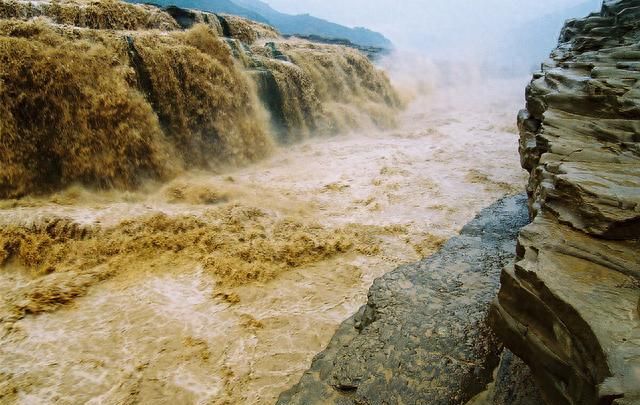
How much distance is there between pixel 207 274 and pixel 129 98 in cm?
428

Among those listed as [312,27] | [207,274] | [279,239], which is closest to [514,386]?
[207,274]

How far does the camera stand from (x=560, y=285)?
170cm

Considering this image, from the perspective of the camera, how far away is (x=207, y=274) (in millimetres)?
4273

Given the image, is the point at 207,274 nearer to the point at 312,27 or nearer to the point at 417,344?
the point at 417,344

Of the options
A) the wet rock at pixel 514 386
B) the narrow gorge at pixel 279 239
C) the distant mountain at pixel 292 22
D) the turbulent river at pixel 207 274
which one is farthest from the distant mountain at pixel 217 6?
the wet rock at pixel 514 386

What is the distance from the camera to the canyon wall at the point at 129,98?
5.77 metres

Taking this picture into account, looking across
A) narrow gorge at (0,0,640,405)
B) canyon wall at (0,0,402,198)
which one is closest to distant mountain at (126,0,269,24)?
canyon wall at (0,0,402,198)

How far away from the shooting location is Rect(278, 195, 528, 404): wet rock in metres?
2.05

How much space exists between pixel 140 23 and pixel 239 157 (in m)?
5.04

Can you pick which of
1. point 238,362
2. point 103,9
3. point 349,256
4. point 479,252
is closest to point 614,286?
point 479,252

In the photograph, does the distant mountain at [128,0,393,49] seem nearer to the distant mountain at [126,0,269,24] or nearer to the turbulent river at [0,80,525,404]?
the distant mountain at [126,0,269,24]

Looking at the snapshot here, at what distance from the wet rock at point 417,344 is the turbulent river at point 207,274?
32.9 inches

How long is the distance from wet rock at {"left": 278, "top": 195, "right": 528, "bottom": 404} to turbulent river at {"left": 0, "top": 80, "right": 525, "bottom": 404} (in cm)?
84

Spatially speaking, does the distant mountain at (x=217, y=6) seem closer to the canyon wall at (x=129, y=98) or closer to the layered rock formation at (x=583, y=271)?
the canyon wall at (x=129, y=98)
